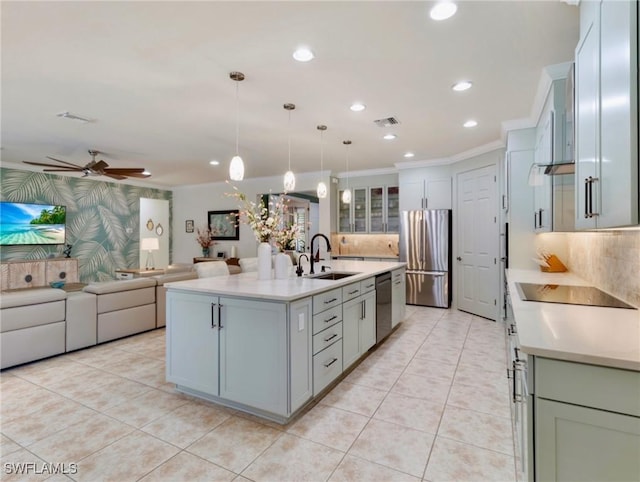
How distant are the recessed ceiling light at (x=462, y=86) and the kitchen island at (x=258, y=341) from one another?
2.06 metres

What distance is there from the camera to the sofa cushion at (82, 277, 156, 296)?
3930mm

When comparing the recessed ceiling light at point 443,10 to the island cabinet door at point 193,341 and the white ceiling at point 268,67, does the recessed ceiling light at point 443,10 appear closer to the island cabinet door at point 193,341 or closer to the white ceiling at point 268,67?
the white ceiling at point 268,67

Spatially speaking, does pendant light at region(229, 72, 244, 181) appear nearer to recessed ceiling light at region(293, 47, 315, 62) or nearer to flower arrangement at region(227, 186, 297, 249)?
flower arrangement at region(227, 186, 297, 249)

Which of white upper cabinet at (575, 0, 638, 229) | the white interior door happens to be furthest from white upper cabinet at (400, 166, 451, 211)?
white upper cabinet at (575, 0, 638, 229)

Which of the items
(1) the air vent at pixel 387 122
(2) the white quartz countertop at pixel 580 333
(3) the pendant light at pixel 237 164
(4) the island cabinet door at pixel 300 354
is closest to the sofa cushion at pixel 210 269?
(3) the pendant light at pixel 237 164

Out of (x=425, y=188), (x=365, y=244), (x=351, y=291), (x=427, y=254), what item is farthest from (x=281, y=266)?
(x=365, y=244)

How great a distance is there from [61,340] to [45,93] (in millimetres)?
2588

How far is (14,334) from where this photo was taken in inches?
129

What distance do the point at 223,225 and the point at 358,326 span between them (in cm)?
590

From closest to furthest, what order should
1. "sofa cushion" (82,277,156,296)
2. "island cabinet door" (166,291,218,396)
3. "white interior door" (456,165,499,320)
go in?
1. "island cabinet door" (166,291,218,396)
2. "sofa cushion" (82,277,156,296)
3. "white interior door" (456,165,499,320)

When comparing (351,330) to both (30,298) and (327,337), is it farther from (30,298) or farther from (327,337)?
(30,298)

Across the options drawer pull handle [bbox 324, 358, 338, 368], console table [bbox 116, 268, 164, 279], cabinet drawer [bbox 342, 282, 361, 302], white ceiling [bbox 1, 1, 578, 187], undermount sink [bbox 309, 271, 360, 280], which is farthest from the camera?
console table [bbox 116, 268, 164, 279]

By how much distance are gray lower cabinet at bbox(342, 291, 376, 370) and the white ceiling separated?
2061 mm

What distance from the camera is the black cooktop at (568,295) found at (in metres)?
1.92
